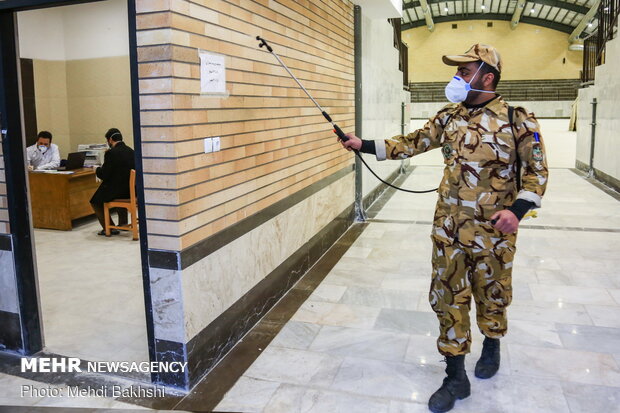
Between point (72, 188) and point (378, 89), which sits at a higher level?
point (378, 89)

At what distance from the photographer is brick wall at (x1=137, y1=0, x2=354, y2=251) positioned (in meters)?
2.55

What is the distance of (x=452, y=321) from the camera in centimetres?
267

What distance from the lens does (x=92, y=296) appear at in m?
4.27

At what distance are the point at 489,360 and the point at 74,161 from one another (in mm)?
5908

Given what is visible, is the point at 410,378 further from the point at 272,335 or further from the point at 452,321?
the point at 272,335

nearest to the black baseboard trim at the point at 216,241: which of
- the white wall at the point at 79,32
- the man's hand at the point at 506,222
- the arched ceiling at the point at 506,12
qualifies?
the man's hand at the point at 506,222

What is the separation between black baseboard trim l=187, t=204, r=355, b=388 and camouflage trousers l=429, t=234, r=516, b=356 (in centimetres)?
123

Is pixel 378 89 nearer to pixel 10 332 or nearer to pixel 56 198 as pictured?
pixel 56 198

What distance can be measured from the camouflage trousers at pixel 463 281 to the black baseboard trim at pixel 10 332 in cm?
235

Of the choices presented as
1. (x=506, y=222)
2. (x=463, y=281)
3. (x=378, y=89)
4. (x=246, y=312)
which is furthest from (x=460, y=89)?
(x=378, y=89)

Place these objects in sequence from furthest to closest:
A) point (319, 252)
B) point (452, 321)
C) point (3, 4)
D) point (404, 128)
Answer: point (404, 128) → point (319, 252) → point (3, 4) → point (452, 321)

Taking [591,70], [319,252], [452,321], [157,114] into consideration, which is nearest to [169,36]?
[157,114]

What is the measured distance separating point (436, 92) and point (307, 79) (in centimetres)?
2809

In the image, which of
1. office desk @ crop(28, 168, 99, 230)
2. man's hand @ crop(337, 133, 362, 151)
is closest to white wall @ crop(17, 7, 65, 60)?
office desk @ crop(28, 168, 99, 230)
